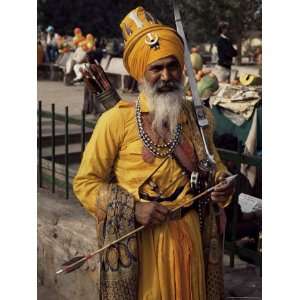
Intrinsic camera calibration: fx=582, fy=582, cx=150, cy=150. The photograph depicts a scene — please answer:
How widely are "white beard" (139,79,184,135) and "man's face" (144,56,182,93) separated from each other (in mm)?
18

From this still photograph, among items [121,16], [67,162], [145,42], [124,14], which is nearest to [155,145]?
[145,42]

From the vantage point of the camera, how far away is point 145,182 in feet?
8.82

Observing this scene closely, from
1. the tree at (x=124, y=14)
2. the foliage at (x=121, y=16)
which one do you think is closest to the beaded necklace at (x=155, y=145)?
the tree at (x=124, y=14)

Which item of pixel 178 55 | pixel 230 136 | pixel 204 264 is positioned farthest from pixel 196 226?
pixel 230 136

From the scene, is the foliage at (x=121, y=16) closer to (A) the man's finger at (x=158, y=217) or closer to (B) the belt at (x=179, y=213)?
(B) the belt at (x=179, y=213)

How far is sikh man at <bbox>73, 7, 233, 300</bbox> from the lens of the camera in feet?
8.70

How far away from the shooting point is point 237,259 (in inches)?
168

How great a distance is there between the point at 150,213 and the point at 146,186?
152 millimetres

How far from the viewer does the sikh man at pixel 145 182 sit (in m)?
2.65

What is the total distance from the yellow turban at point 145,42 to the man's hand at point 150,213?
59cm

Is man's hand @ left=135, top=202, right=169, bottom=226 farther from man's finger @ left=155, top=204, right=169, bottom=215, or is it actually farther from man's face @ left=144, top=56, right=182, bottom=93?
man's face @ left=144, top=56, right=182, bottom=93
